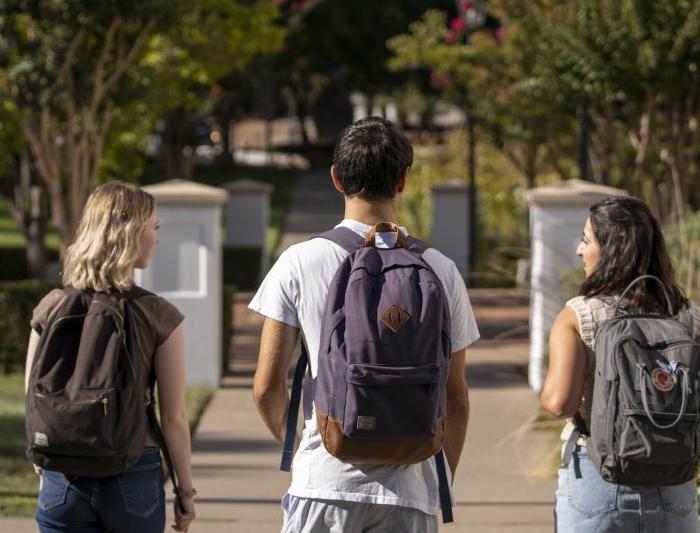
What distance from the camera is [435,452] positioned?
10.7ft

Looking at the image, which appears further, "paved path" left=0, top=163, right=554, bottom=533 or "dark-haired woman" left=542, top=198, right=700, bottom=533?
"paved path" left=0, top=163, right=554, bottom=533

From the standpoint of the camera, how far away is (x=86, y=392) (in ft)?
11.7

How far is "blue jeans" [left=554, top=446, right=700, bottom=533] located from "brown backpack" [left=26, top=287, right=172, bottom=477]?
1.20m

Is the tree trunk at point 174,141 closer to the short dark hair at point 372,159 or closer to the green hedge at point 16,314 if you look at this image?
the green hedge at point 16,314

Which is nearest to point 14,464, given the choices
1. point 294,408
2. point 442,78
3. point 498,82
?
point 294,408

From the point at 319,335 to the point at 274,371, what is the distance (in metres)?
0.19

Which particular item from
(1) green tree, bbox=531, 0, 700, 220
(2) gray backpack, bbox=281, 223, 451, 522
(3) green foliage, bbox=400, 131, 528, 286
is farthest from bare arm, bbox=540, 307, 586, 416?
(3) green foliage, bbox=400, 131, 528, 286

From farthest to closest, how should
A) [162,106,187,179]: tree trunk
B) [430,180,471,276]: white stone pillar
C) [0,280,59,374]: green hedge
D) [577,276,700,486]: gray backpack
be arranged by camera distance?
[162,106,187,179]: tree trunk < [430,180,471,276]: white stone pillar < [0,280,59,374]: green hedge < [577,276,700,486]: gray backpack

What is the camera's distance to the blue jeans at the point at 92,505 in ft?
12.0

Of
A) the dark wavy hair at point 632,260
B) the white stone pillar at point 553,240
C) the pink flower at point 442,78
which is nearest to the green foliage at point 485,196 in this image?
the pink flower at point 442,78

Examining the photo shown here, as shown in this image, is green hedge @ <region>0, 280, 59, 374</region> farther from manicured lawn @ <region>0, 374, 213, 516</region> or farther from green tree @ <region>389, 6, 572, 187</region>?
green tree @ <region>389, 6, 572, 187</region>

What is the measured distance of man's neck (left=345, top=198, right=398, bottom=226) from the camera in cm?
344

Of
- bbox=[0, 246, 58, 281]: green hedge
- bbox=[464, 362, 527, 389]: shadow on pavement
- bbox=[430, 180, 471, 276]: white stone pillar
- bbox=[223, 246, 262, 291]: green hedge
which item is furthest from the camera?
bbox=[0, 246, 58, 281]: green hedge

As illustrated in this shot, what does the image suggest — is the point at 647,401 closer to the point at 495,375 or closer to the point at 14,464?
the point at 14,464
